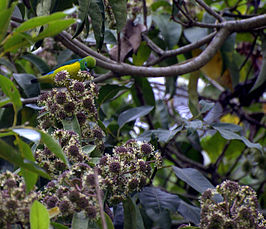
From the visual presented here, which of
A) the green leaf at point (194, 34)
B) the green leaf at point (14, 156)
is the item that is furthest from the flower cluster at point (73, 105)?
the green leaf at point (194, 34)

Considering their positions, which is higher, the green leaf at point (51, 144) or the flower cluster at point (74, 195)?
the green leaf at point (51, 144)

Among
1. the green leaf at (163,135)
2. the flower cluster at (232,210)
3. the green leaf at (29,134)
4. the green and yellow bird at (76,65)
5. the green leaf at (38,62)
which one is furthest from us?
the green leaf at (38,62)

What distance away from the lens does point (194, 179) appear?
2064 millimetres

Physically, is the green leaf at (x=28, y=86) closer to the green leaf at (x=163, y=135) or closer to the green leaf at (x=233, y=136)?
the green leaf at (x=163, y=135)

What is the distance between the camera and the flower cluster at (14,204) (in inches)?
48.1

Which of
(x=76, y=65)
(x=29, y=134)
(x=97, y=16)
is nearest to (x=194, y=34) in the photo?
(x=76, y=65)

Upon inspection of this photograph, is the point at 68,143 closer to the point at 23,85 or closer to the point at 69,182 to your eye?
the point at 69,182

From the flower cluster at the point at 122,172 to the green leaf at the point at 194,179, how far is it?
17.3 inches

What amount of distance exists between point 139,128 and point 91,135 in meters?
1.55

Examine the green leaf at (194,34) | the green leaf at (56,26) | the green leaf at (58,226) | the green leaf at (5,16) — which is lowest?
the green leaf at (194,34)

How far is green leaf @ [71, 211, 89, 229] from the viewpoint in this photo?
1.34 meters

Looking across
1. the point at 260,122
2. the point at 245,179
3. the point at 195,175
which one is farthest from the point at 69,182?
the point at 260,122

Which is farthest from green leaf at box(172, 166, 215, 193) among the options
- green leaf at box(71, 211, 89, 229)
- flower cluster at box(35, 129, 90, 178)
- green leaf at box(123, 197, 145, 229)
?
green leaf at box(71, 211, 89, 229)

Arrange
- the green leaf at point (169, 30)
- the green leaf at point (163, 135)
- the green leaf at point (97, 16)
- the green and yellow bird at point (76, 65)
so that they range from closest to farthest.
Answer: the green leaf at point (97, 16) < the green leaf at point (163, 135) < the green and yellow bird at point (76, 65) < the green leaf at point (169, 30)
